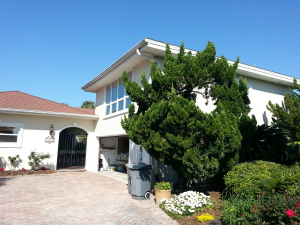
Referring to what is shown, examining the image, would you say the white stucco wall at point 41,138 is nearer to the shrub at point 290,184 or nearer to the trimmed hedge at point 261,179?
the trimmed hedge at point 261,179

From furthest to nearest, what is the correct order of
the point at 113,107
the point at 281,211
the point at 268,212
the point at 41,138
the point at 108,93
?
the point at 108,93
the point at 41,138
the point at 113,107
the point at 268,212
the point at 281,211

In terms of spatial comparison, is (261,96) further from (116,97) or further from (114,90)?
(114,90)

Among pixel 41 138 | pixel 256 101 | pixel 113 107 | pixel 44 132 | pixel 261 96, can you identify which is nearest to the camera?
pixel 256 101

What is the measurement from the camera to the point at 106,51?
12.5 metres

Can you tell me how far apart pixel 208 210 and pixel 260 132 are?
4.81 metres

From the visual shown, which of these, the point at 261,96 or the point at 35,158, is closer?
the point at 261,96

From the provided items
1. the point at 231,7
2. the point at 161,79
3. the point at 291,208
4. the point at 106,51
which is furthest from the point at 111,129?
the point at 291,208

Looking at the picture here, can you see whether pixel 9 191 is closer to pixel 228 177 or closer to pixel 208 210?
pixel 208 210

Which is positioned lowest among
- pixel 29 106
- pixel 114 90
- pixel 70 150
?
pixel 70 150

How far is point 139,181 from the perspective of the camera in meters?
6.91

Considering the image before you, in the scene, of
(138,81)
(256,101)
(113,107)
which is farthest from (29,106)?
(256,101)

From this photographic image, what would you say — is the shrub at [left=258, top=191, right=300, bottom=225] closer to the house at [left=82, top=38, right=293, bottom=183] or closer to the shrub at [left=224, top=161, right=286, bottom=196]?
the shrub at [left=224, top=161, right=286, bottom=196]

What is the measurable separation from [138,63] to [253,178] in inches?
273

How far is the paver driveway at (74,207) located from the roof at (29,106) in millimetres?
5160
